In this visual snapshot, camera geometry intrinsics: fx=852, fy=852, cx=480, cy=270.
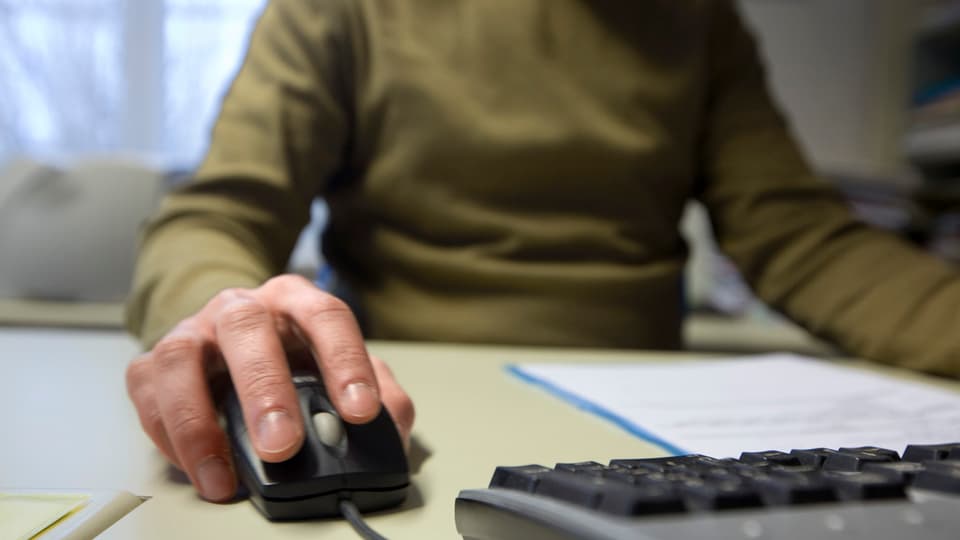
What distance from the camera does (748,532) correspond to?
21 cm

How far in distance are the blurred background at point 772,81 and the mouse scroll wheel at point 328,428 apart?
3.17 feet

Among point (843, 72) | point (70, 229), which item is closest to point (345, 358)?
point (70, 229)

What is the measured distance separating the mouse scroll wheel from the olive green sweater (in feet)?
1.42

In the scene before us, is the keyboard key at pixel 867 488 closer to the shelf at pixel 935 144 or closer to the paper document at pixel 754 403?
the paper document at pixel 754 403

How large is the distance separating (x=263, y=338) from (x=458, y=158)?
0.50 metres

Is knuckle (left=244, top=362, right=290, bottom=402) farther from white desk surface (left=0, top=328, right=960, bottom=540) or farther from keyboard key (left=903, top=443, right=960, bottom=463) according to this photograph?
keyboard key (left=903, top=443, right=960, bottom=463)

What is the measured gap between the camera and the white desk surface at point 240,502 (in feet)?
1.00

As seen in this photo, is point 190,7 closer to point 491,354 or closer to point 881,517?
point 491,354

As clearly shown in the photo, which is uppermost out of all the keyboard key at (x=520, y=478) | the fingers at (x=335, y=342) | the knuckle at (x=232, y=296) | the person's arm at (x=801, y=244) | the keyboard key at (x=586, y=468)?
the person's arm at (x=801, y=244)

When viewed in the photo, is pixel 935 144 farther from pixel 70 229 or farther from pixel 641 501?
pixel 641 501

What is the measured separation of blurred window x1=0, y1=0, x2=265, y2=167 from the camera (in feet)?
5.57

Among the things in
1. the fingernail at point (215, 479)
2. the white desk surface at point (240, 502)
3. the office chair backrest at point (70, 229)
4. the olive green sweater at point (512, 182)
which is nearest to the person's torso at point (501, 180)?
the olive green sweater at point (512, 182)

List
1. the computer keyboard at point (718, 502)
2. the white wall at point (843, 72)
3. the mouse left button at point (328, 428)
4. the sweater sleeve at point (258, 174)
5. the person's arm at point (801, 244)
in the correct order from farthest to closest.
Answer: the white wall at point (843, 72) < the person's arm at point (801, 244) < the sweater sleeve at point (258, 174) < the mouse left button at point (328, 428) < the computer keyboard at point (718, 502)

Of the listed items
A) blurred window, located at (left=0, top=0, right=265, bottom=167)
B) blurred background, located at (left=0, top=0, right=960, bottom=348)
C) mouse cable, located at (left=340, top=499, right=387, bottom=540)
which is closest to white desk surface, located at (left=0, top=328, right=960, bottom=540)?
mouse cable, located at (left=340, top=499, right=387, bottom=540)
